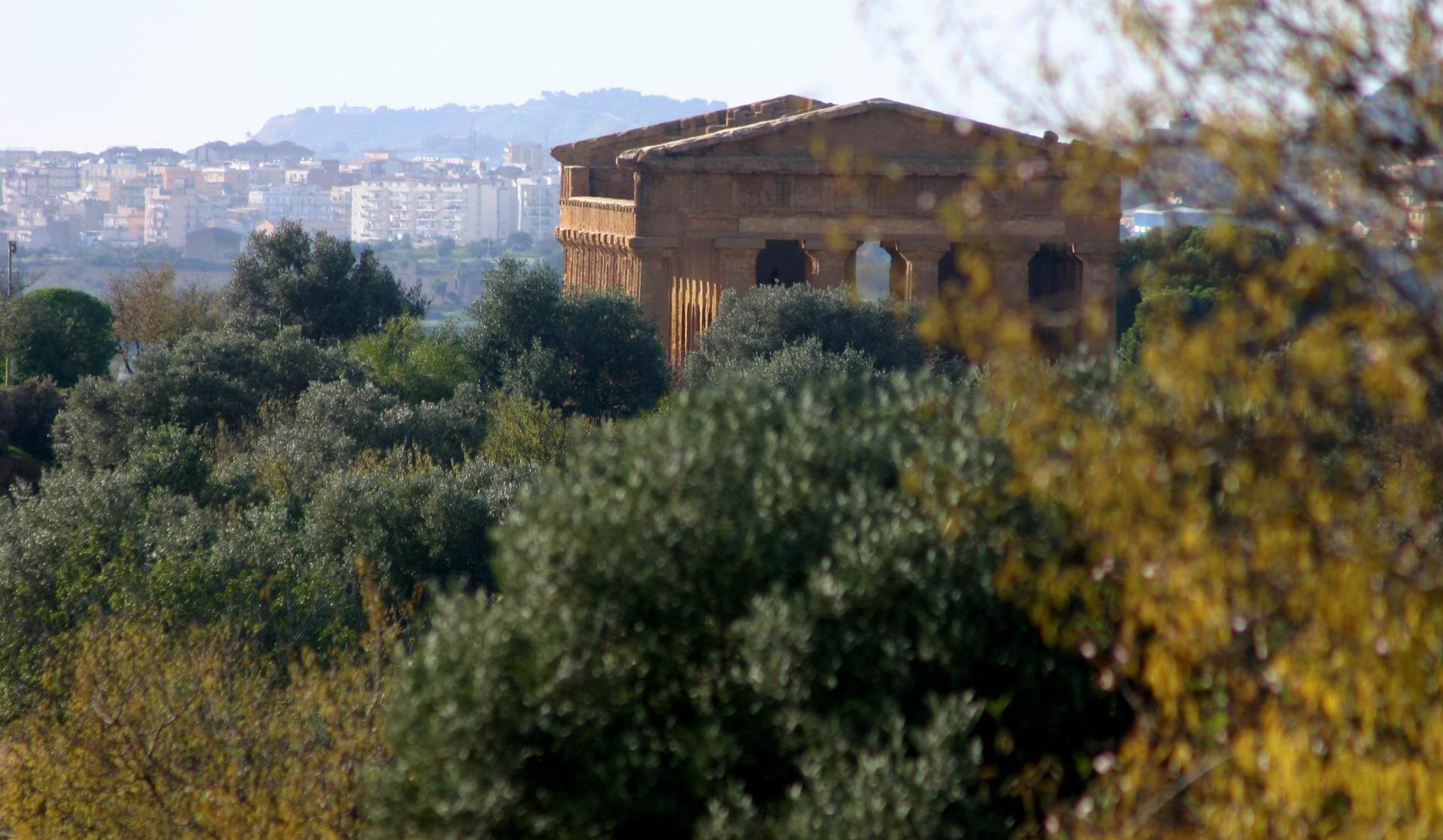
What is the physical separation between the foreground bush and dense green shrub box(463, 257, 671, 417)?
51.9 ft

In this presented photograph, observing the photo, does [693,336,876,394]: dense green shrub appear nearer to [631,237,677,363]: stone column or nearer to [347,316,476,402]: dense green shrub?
[347,316,476,402]: dense green shrub

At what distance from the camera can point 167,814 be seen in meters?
10.1

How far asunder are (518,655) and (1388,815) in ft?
11.9

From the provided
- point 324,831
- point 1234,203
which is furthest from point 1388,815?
point 324,831

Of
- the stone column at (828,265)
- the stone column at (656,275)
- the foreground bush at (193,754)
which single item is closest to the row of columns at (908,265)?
the stone column at (828,265)

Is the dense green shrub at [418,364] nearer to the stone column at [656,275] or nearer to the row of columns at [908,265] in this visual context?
the stone column at [656,275]

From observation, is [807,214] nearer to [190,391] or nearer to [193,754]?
[190,391]

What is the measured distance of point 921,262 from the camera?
114 ft

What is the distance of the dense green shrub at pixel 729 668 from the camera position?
6.95m

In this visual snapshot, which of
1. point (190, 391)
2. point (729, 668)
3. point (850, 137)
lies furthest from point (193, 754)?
point (850, 137)

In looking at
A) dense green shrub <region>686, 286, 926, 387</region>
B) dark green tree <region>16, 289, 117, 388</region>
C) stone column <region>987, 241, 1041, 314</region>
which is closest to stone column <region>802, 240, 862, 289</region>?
stone column <region>987, 241, 1041, 314</region>

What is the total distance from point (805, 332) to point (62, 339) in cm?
1701

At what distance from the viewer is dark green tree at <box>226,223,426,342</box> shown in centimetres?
3528

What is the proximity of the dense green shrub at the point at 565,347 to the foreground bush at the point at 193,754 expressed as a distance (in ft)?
51.9
